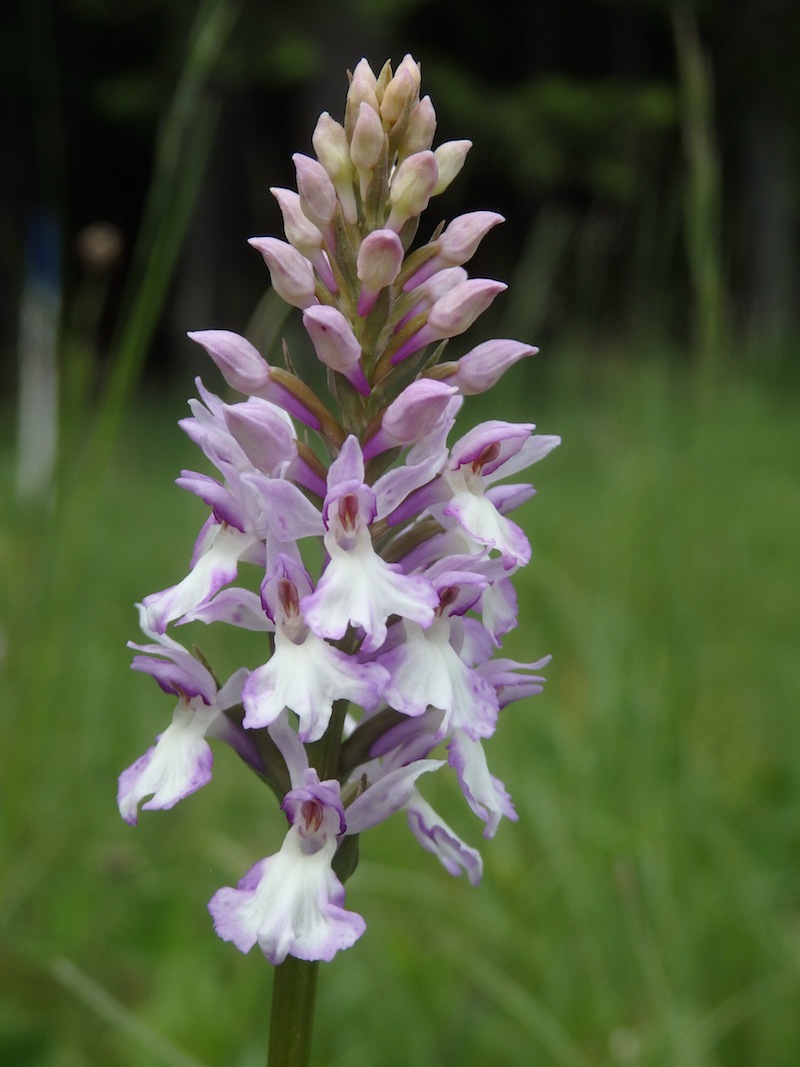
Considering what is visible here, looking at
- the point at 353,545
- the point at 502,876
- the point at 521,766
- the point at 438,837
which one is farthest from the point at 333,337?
the point at 521,766

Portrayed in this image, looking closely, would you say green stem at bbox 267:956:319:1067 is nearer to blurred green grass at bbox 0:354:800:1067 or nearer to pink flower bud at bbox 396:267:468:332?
blurred green grass at bbox 0:354:800:1067

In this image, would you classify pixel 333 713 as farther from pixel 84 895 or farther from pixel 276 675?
pixel 84 895

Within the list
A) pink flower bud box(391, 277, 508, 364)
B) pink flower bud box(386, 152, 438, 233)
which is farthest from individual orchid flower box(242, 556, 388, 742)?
pink flower bud box(386, 152, 438, 233)

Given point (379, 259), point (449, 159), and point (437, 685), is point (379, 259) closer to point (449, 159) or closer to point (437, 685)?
point (449, 159)

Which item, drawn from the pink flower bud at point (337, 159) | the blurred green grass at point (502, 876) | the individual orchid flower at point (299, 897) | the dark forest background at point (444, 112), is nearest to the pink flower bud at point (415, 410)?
the pink flower bud at point (337, 159)

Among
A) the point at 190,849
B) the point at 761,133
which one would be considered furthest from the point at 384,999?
the point at 761,133

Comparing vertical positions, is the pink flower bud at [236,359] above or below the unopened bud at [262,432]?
above

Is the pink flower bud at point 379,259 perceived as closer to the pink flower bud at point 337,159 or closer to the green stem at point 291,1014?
the pink flower bud at point 337,159
